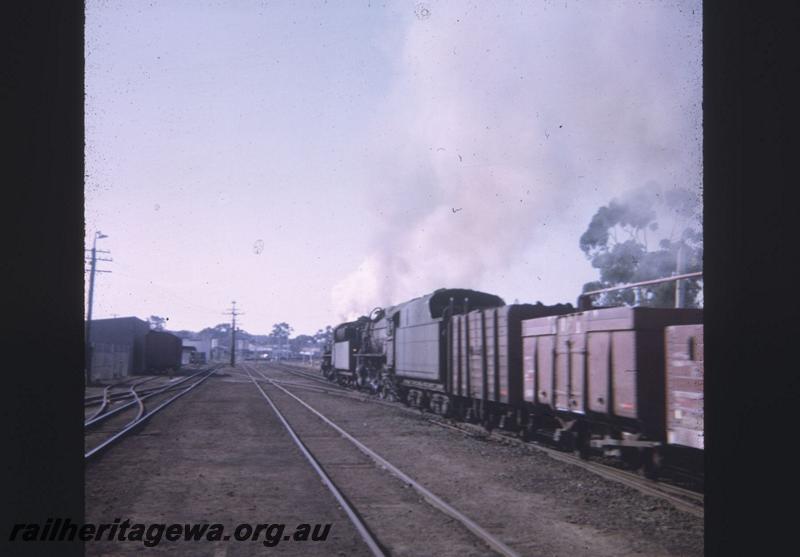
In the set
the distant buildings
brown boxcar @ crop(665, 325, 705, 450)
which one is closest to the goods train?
brown boxcar @ crop(665, 325, 705, 450)

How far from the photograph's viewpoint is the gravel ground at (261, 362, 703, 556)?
6.58 meters

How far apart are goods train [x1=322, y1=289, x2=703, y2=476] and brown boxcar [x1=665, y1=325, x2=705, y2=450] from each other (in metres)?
0.01

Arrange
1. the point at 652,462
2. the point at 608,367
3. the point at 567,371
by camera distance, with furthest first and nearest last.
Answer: the point at 567,371
the point at 608,367
the point at 652,462

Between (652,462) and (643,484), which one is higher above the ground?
(652,462)

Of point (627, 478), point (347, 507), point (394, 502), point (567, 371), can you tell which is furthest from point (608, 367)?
point (347, 507)

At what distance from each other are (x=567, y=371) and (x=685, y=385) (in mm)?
3212

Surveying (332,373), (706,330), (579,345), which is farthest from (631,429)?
(332,373)

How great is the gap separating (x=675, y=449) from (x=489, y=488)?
8.75ft

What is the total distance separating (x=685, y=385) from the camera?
325 inches

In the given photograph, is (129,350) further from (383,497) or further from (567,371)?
(383,497)

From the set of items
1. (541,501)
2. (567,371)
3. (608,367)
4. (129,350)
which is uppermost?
(608,367)

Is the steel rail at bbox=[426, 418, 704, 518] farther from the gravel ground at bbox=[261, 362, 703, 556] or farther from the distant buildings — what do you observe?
the distant buildings

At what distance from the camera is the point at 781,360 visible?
5.39ft

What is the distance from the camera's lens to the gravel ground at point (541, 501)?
6.58 metres
